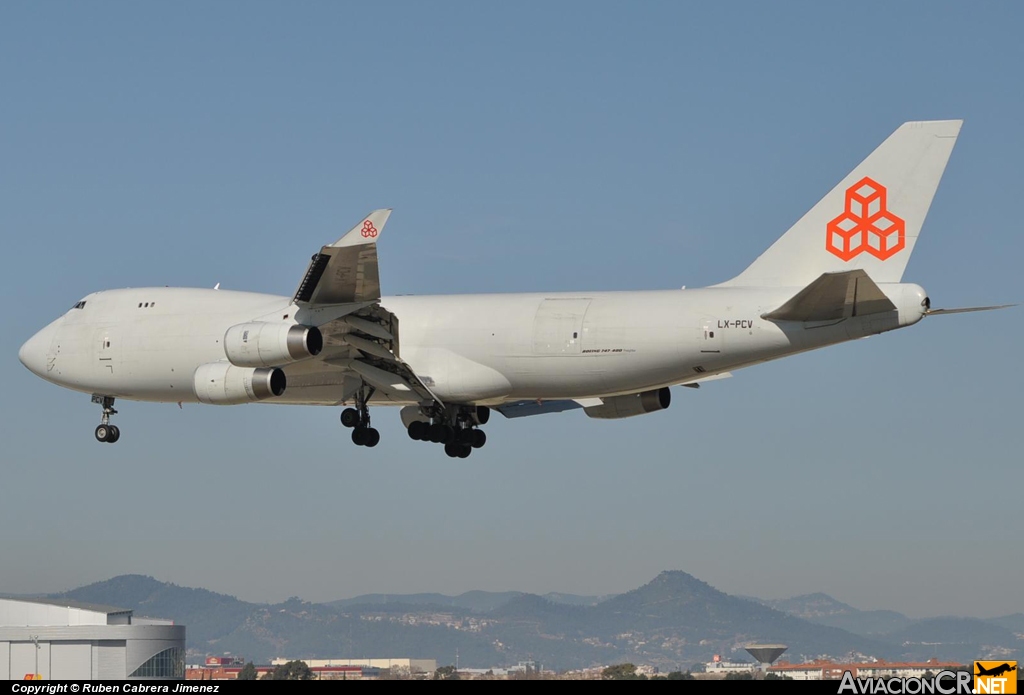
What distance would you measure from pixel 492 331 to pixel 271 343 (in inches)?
198

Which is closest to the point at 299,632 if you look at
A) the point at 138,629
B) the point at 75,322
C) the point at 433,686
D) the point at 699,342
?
the point at 138,629

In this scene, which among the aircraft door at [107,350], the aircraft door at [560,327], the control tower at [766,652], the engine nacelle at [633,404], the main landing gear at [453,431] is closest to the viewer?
the aircraft door at [560,327]

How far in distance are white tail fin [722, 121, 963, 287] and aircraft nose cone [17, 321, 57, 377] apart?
61.3ft

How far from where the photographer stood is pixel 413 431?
35.4m

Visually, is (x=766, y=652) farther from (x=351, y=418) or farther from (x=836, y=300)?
(x=836, y=300)

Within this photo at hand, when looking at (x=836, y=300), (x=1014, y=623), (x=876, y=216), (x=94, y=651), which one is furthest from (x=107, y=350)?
(x=1014, y=623)

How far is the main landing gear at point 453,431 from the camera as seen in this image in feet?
115

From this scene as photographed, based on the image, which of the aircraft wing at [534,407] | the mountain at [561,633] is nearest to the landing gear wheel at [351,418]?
the aircraft wing at [534,407]

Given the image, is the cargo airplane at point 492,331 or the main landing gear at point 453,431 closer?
the cargo airplane at point 492,331

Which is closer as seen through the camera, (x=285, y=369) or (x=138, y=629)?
(x=285, y=369)

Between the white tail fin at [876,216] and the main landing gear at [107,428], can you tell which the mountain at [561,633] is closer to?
the main landing gear at [107,428]

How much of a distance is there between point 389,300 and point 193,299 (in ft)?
16.1

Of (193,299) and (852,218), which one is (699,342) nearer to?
(852,218)

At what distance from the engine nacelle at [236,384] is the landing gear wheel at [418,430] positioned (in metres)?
4.02
